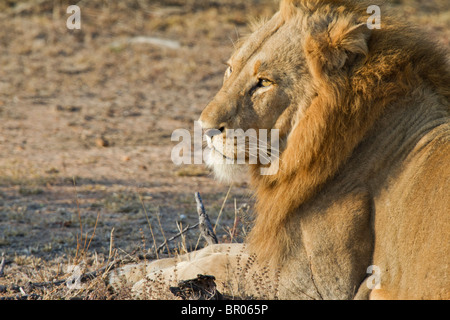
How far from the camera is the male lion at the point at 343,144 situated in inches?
144

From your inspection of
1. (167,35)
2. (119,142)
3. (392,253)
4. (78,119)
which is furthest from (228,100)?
(167,35)

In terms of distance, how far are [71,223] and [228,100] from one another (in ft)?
9.39

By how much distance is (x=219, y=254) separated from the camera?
4.53 metres

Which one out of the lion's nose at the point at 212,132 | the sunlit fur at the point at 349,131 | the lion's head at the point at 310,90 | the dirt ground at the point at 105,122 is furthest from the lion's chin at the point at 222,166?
the dirt ground at the point at 105,122

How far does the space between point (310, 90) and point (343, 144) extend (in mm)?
384

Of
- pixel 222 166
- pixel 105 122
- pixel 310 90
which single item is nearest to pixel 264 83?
pixel 310 90

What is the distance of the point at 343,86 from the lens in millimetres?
3789

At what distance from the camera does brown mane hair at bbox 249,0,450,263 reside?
149 inches

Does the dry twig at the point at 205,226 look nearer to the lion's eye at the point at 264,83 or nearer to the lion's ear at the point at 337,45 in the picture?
the lion's eye at the point at 264,83

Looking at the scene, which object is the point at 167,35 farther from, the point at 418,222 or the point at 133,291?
the point at 418,222

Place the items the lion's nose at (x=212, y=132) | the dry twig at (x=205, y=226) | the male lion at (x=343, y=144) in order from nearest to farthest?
1. the male lion at (x=343, y=144)
2. the lion's nose at (x=212, y=132)
3. the dry twig at (x=205, y=226)

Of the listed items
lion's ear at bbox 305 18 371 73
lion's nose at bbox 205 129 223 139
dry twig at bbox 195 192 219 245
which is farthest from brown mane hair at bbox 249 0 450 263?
dry twig at bbox 195 192 219 245

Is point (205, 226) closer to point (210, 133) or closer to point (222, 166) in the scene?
point (222, 166)

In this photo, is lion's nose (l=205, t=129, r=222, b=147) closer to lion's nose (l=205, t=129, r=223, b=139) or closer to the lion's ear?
lion's nose (l=205, t=129, r=223, b=139)
